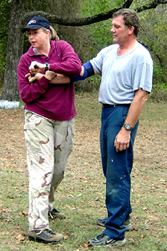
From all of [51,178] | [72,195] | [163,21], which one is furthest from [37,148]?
[163,21]

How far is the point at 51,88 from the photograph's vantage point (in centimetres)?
398

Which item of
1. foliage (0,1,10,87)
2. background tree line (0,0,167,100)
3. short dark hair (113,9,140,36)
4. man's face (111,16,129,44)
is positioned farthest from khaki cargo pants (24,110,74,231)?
foliage (0,1,10,87)

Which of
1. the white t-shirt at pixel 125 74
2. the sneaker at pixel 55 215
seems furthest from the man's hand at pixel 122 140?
the sneaker at pixel 55 215

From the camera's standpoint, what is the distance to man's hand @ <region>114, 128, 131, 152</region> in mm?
3725

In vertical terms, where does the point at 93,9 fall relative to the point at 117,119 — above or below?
above

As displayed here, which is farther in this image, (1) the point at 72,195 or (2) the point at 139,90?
(1) the point at 72,195

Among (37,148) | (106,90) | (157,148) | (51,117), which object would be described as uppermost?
(106,90)

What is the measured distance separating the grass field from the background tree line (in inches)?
170

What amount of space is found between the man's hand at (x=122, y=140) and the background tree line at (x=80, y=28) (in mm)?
10094

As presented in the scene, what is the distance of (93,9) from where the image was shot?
1661cm

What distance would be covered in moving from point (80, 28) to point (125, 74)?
46.0ft

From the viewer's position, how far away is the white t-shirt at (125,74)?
3.66 metres

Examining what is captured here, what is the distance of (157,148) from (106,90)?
6.25 m

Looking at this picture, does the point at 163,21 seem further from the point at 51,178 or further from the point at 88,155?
the point at 51,178
